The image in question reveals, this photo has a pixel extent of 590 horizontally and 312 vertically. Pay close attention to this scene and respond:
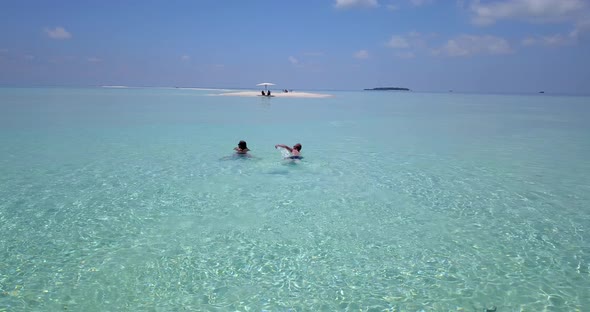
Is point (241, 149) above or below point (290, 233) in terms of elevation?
above

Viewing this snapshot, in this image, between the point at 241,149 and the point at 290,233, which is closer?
the point at 290,233

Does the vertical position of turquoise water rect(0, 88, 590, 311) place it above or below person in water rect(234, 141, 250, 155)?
below

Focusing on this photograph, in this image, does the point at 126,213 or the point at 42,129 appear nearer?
the point at 126,213

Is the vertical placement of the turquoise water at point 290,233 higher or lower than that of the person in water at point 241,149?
lower

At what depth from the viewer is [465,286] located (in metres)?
5.56

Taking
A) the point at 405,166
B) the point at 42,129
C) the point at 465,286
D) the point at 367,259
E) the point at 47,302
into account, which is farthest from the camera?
the point at 42,129

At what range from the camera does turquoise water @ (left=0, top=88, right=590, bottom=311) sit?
5289 mm

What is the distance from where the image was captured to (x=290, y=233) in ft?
24.1

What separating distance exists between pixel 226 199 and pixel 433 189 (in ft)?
18.7

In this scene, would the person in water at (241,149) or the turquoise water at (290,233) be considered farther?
the person in water at (241,149)

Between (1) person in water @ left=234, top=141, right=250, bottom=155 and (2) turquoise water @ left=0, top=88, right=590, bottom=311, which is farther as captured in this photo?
(1) person in water @ left=234, top=141, right=250, bottom=155

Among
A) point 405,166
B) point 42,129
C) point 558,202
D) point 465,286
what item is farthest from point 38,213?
point 42,129

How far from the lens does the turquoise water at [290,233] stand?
5.29 metres

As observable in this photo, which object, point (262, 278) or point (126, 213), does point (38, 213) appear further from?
point (262, 278)
